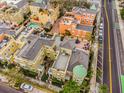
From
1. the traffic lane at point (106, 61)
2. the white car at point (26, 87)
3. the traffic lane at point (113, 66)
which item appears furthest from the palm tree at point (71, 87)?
the traffic lane at point (113, 66)

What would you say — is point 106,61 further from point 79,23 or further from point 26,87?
point 26,87

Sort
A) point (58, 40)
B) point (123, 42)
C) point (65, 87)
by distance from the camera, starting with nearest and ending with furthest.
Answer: point (65, 87), point (58, 40), point (123, 42)

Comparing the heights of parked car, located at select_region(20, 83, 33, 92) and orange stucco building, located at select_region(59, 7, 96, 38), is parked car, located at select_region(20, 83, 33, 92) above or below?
below

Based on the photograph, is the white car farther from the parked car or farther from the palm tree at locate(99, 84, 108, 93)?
the palm tree at locate(99, 84, 108, 93)

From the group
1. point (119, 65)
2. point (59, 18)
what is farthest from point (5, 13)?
point (119, 65)

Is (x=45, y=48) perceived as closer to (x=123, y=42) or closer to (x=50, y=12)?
(x=50, y=12)

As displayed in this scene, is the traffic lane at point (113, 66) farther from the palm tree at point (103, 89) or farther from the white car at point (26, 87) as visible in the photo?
the white car at point (26, 87)

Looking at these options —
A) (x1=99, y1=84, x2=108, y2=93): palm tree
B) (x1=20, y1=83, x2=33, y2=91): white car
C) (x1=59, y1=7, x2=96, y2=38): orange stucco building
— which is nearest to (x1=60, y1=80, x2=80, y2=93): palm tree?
(x1=99, y1=84, x2=108, y2=93): palm tree

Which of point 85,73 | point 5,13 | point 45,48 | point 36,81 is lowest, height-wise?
point 36,81
